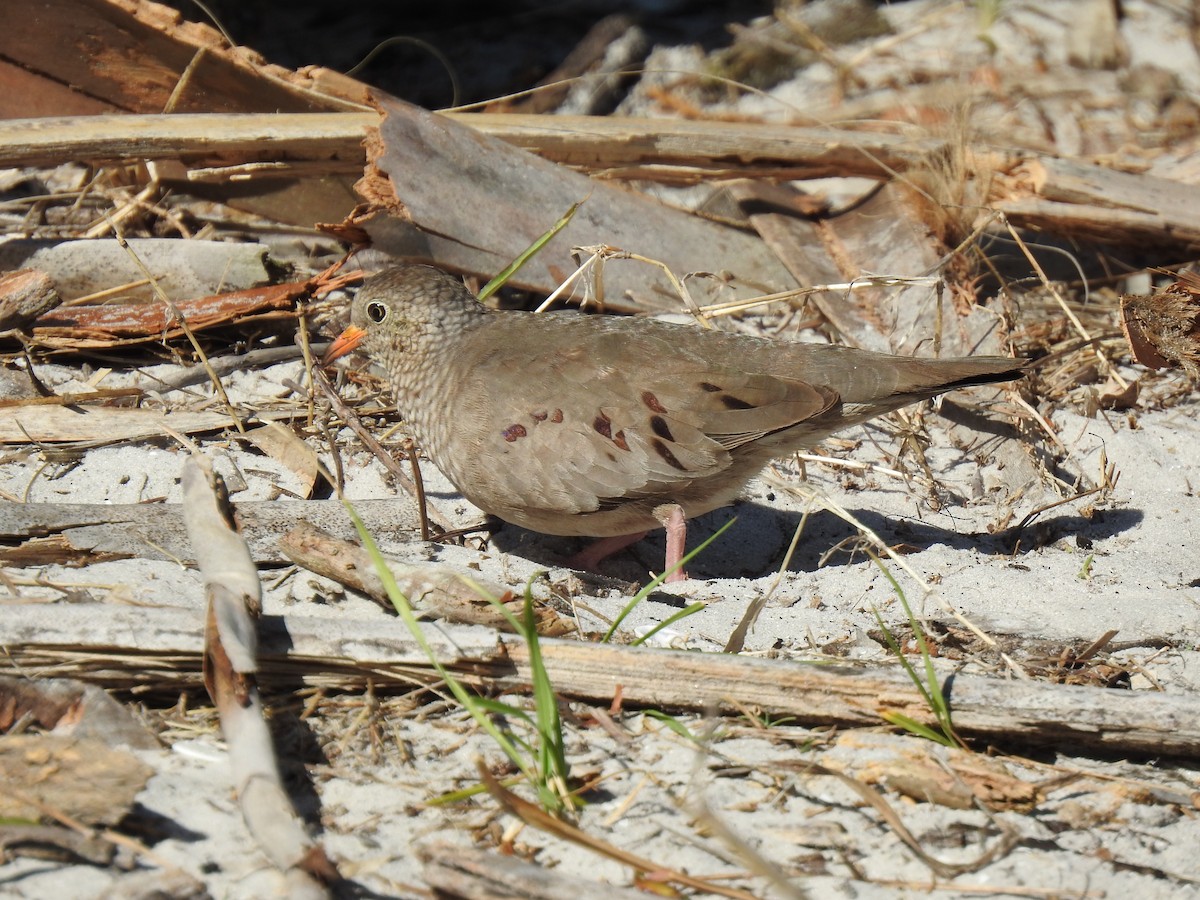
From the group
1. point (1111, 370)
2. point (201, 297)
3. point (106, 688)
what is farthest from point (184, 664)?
point (1111, 370)

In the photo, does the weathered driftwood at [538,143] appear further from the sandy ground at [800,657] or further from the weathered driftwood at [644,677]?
the weathered driftwood at [644,677]

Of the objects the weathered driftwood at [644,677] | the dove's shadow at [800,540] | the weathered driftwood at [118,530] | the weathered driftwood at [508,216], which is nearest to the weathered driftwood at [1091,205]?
the weathered driftwood at [508,216]

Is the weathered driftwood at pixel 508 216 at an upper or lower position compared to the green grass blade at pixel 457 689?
upper

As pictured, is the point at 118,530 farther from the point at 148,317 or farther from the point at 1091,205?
the point at 1091,205

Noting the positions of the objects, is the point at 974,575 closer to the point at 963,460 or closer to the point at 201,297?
the point at 963,460

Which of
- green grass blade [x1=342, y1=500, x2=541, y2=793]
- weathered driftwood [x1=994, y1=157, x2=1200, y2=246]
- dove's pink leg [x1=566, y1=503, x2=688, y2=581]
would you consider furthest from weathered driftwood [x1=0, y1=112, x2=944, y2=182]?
green grass blade [x1=342, y1=500, x2=541, y2=793]

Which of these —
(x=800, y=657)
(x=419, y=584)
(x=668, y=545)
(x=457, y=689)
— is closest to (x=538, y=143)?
(x=668, y=545)
